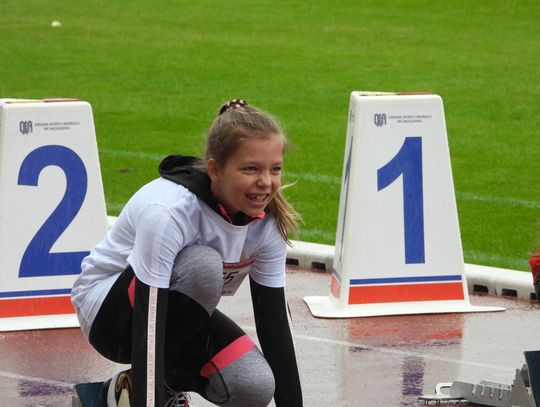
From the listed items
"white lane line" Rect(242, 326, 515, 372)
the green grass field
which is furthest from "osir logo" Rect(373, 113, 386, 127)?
"white lane line" Rect(242, 326, 515, 372)

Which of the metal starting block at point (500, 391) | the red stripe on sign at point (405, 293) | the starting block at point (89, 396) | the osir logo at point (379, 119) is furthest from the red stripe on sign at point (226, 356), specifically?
the osir logo at point (379, 119)

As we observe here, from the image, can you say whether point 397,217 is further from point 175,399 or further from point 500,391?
point 175,399

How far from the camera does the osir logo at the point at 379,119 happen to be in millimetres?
7191

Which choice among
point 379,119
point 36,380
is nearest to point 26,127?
point 36,380

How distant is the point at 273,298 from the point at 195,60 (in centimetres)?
1269

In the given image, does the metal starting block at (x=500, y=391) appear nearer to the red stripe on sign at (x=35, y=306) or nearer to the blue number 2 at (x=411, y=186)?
the blue number 2 at (x=411, y=186)

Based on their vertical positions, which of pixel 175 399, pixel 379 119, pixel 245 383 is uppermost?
pixel 379 119

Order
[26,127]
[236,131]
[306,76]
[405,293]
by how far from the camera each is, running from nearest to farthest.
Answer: [236,131] < [26,127] < [405,293] < [306,76]

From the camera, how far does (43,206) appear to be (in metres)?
6.98

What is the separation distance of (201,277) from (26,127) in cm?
247

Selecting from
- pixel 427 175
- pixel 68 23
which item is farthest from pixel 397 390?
pixel 68 23

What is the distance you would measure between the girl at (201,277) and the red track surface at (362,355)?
765 millimetres

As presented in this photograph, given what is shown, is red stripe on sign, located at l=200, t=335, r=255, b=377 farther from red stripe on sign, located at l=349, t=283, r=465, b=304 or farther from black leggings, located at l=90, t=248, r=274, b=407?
red stripe on sign, located at l=349, t=283, r=465, b=304

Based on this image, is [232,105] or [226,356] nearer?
[232,105]
